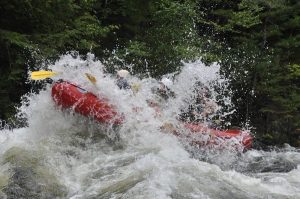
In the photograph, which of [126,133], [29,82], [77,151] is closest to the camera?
[77,151]

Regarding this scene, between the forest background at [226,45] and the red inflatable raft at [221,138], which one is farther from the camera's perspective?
the forest background at [226,45]

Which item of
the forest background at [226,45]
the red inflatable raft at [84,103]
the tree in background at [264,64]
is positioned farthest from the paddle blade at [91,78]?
the tree in background at [264,64]

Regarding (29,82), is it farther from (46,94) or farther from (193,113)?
(193,113)

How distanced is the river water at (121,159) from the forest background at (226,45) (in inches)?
125

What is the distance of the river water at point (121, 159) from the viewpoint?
4.84 metres

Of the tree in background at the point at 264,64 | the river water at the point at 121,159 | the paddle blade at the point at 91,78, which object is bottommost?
the river water at the point at 121,159

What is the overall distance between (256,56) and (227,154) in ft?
17.2

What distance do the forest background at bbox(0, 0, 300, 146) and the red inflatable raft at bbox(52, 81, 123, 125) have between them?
3.57 meters

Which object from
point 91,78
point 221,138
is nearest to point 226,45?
point 221,138

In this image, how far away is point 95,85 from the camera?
704 centimetres

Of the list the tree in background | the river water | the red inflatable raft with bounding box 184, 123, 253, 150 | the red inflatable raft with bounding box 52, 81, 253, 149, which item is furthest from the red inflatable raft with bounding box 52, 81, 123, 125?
the tree in background

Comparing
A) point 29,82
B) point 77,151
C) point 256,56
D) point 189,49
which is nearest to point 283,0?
point 256,56

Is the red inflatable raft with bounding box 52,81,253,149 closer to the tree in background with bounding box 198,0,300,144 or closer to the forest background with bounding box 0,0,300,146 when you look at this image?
the forest background with bounding box 0,0,300,146

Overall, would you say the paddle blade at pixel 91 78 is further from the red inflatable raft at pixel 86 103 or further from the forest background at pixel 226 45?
the forest background at pixel 226 45
